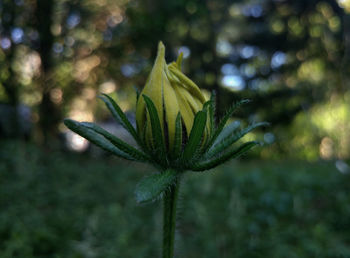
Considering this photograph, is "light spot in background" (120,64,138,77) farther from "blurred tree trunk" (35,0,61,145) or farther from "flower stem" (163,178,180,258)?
"flower stem" (163,178,180,258)

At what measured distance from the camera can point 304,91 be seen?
40.2ft

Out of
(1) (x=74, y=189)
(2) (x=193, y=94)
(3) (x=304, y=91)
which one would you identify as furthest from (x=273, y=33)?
(2) (x=193, y=94)

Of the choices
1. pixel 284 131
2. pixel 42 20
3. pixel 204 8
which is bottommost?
pixel 284 131

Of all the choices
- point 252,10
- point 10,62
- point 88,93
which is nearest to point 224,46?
point 252,10

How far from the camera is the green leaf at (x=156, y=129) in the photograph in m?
0.79

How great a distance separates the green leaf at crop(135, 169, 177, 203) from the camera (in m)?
0.67

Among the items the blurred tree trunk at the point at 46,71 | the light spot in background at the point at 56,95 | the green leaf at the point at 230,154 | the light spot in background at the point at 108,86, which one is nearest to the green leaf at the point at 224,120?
the green leaf at the point at 230,154

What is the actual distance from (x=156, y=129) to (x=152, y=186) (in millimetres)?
157

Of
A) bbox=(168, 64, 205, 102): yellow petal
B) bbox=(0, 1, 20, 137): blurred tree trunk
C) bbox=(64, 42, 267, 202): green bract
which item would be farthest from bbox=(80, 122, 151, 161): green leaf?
bbox=(0, 1, 20, 137): blurred tree trunk

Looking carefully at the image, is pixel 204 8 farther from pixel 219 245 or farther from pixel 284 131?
pixel 219 245

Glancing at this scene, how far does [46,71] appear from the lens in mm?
7684

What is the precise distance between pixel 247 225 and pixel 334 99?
10.8 metres

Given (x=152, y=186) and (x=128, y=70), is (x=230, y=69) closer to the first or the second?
(x=128, y=70)

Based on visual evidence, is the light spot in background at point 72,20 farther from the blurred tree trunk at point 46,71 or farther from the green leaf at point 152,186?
the green leaf at point 152,186
